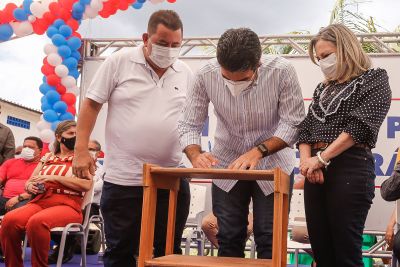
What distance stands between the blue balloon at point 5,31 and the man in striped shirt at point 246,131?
202 inches

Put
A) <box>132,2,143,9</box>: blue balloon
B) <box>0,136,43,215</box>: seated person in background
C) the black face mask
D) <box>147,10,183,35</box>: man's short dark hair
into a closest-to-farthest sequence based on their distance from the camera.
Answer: <box>147,10,183,35</box>: man's short dark hair, the black face mask, <box>0,136,43,215</box>: seated person in background, <box>132,2,143,9</box>: blue balloon

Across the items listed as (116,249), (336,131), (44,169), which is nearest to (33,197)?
(44,169)

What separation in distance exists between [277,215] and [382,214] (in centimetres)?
456

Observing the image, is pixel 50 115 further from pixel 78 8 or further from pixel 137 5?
pixel 137 5

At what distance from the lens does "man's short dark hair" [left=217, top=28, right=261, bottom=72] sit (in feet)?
6.91

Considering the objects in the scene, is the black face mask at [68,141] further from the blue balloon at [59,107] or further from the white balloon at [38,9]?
the white balloon at [38,9]

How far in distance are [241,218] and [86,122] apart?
2.94 ft

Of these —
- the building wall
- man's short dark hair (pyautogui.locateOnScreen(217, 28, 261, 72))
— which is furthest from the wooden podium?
the building wall

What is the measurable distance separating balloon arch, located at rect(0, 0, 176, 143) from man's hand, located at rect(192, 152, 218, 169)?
187 inches

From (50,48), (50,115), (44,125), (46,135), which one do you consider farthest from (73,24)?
(46,135)

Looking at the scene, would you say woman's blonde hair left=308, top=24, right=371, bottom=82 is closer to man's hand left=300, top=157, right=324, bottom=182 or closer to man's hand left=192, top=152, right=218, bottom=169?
man's hand left=300, top=157, right=324, bottom=182

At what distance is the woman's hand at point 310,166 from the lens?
2.32m

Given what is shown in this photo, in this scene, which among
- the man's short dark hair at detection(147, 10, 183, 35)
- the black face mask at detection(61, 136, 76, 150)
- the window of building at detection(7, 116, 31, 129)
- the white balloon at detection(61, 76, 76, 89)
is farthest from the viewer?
the window of building at detection(7, 116, 31, 129)

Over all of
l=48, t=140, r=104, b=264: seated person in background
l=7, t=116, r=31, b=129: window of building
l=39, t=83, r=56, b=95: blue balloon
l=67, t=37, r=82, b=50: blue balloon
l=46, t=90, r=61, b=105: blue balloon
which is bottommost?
l=48, t=140, r=104, b=264: seated person in background
